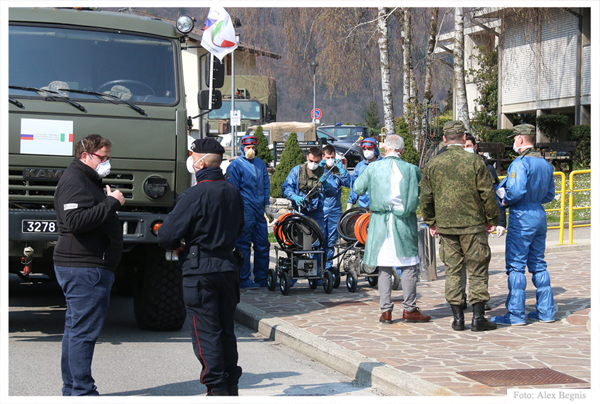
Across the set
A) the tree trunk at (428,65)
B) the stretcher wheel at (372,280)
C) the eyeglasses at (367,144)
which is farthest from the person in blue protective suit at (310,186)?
the tree trunk at (428,65)

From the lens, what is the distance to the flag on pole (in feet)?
30.2

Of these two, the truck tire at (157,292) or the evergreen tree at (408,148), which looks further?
the evergreen tree at (408,148)

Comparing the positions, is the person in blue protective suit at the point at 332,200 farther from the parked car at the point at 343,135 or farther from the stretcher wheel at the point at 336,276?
the parked car at the point at 343,135

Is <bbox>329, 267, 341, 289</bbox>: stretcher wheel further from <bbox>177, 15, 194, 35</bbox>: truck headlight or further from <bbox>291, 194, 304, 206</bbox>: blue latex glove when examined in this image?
<bbox>177, 15, 194, 35</bbox>: truck headlight

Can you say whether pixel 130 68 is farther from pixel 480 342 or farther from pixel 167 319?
pixel 480 342

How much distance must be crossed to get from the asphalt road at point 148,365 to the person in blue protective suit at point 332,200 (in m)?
3.02

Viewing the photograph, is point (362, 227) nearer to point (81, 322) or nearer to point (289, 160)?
point (81, 322)

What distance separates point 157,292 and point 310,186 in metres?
3.51

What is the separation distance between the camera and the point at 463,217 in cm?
710

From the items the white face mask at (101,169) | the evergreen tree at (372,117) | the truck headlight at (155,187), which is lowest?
the truck headlight at (155,187)

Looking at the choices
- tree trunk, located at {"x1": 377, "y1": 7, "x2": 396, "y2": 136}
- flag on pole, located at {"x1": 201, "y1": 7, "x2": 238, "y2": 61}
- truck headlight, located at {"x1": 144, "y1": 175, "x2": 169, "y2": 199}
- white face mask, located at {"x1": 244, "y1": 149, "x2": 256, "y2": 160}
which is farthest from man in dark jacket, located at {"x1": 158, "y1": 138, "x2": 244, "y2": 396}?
tree trunk, located at {"x1": 377, "y1": 7, "x2": 396, "y2": 136}

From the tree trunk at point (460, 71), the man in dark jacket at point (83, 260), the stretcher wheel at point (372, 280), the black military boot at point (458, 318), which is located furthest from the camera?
the tree trunk at point (460, 71)

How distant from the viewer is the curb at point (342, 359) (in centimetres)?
526
